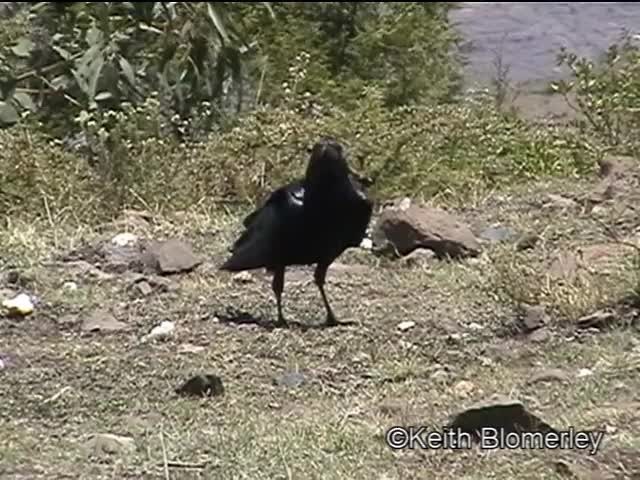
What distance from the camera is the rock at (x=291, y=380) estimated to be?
457cm

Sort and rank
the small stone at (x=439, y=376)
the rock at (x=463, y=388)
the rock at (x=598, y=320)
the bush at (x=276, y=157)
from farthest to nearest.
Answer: the bush at (x=276, y=157) < the rock at (x=598, y=320) < the small stone at (x=439, y=376) < the rock at (x=463, y=388)

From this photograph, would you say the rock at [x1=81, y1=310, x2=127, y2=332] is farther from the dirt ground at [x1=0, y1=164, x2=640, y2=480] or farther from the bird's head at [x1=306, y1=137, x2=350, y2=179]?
the bird's head at [x1=306, y1=137, x2=350, y2=179]

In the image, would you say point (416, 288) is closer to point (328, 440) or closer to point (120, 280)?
point (120, 280)

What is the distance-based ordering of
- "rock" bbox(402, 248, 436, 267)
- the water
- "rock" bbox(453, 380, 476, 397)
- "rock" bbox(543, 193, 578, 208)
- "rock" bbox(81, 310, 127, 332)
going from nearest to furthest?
"rock" bbox(453, 380, 476, 397)
"rock" bbox(81, 310, 127, 332)
"rock" bbox(402, 248, 436, 267)
"rock" bbox(543, 193, 578, 208)
the water

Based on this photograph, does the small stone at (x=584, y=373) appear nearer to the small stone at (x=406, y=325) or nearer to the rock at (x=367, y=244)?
the small stone at (x=406, y=325)

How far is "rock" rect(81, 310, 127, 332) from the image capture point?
5273 mm

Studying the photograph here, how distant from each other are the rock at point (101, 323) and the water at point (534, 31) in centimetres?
613

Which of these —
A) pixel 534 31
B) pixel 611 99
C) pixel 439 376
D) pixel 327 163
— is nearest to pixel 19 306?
pixel 327 163

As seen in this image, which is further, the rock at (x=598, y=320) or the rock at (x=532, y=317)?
the rock at (x=532, y=317)

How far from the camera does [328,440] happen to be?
12.7 feet

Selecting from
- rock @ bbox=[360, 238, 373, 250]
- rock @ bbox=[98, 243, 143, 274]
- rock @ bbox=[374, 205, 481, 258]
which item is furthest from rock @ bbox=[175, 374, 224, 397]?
rock @ bbox=[360, 238, 373, 250]

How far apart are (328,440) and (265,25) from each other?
21.3ft

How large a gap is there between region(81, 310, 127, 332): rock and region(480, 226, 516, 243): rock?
5.24 feet

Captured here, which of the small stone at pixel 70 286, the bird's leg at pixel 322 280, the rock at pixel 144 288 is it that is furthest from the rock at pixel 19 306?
the bird's leg at pixel 322 280
